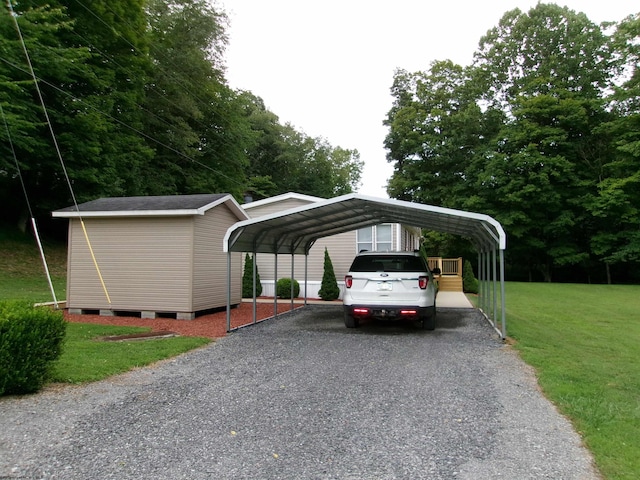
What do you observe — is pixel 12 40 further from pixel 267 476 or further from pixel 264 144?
pixel 264 144

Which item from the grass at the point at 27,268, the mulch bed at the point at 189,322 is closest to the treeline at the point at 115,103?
the grass at the point at 27,268

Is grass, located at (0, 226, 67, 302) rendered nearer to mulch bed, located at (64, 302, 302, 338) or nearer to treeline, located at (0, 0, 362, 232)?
treeline, located at (0, 0, 362, 232)

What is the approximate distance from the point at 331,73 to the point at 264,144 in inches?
816

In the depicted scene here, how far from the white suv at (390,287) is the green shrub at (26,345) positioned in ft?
17.3

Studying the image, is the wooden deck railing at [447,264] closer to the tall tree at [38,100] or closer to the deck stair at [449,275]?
the deck stair at [449,275]

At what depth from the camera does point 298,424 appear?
13.1 feet

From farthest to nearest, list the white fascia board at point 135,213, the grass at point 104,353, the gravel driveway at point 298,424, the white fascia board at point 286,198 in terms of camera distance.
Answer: the white fascia board at point 286,198 → the white fascia board at point 135,213 → the grass at point 104,353 → the gravel driveway at point 298,424

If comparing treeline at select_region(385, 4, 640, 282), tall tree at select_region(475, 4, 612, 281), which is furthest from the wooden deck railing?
tall tree at select_region(475, 4, 612, 281)

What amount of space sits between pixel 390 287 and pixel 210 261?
5.03 metres

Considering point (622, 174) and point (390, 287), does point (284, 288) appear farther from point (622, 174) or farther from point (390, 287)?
point (622, 174)

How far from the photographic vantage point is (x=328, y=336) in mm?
8766

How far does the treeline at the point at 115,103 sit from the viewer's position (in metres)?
16.8

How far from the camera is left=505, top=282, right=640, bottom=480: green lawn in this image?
354 centimetres

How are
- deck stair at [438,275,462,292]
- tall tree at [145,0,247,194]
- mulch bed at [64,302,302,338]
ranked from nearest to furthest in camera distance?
mulch bed at [64,302,302,338], deck stair at [438,275,462,292], tall tree at [145,0,247,194]
